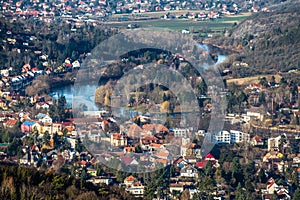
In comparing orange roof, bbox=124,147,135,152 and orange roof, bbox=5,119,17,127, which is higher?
orange roof, bbox=5,119,17,127

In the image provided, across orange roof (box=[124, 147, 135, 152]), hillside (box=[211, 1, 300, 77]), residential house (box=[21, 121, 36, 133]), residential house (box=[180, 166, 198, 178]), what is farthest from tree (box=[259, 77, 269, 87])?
residential house (box=[180, 166, 198, 178])

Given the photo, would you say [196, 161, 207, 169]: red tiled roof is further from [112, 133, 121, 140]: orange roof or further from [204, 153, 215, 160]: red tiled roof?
[112, 133, 121, 140]: orange roof

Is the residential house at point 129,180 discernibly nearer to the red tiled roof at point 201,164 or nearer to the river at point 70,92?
the red tiled roof at point 201,164

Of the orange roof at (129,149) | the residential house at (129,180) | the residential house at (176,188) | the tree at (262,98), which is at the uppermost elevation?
the tree at (262,98)

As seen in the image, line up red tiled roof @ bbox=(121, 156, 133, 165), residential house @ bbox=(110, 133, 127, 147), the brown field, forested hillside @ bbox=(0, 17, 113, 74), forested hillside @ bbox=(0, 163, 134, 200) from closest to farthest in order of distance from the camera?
forested hillside @ bbox=(0, 163, 134, 200), red tiled roof @ bbox=(121, 156, 133, 165), residential house @ bbox=(110, 133, 127, 147), the brown field, forested hillside @ bbox=(0, 17, 113, 74)

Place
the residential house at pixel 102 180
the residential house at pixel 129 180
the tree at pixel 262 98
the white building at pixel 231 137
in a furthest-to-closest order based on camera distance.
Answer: the tree at pixel 262 98, the white building at pixel 231 137, the residential house at pixel 129 180, the residential house at pixel 102 180

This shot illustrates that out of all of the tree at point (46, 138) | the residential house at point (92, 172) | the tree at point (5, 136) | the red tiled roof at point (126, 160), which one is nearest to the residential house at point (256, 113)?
the tree at point (46, 138)

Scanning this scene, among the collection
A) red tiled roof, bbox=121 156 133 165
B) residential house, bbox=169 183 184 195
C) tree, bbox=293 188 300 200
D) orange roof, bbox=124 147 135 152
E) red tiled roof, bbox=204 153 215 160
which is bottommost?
tree, bbox=293 188 300 200

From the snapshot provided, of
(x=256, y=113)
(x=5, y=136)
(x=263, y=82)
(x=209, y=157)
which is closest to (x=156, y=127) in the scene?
(x=209, y=157)
